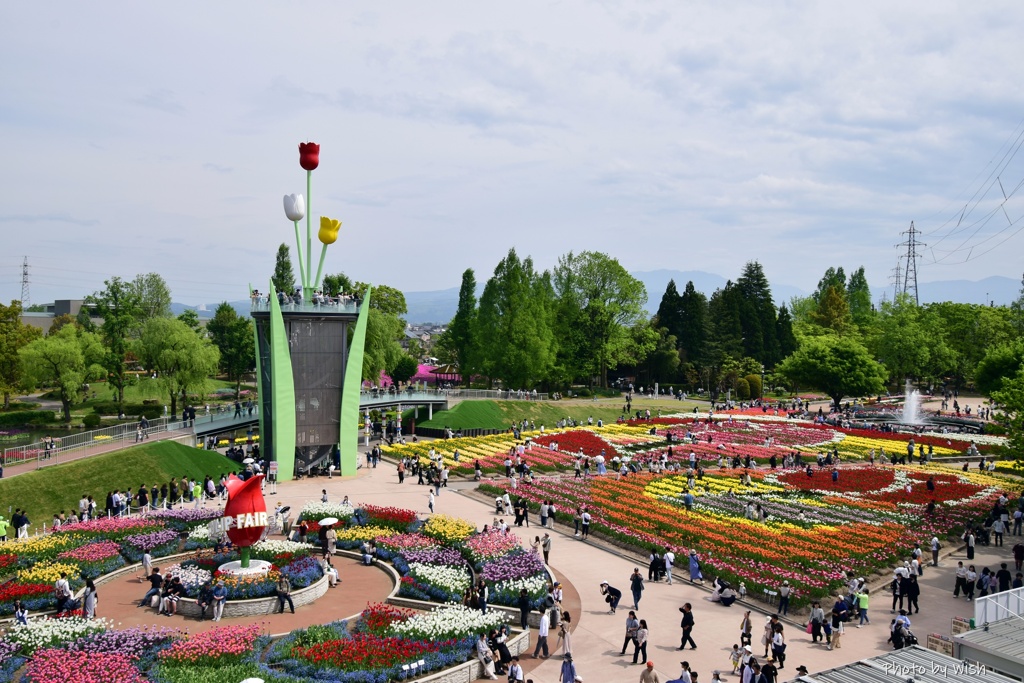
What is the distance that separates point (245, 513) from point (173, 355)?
36.2m

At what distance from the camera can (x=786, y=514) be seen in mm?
33906

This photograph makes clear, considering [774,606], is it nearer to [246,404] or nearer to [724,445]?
[724,445]

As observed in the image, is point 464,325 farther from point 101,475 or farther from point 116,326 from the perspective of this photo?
point 101,475

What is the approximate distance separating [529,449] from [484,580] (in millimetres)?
25815

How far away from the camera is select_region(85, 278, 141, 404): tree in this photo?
60566 millimetres

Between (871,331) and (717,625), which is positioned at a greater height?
(871,331)

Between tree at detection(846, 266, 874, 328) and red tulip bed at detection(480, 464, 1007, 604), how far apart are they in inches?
3346

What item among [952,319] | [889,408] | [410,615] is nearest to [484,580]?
[410,615]

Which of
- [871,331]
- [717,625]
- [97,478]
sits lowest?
[717,625]

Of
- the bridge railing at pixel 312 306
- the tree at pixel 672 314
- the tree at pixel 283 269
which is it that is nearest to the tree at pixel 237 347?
the tree at pixel 283 269

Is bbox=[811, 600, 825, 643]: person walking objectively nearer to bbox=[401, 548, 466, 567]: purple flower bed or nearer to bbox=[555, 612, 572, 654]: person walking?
bbox=[555, 612, 572, 654]: person walking

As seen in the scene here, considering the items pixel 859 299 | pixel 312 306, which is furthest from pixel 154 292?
pixel 859 299

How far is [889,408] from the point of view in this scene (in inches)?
2987

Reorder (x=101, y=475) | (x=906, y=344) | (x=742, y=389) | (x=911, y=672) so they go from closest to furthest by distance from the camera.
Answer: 1. (x=911, y=672)
2. (x=101, y=475)
3. (x=742, y=389)
4. (x=906, y=344)
